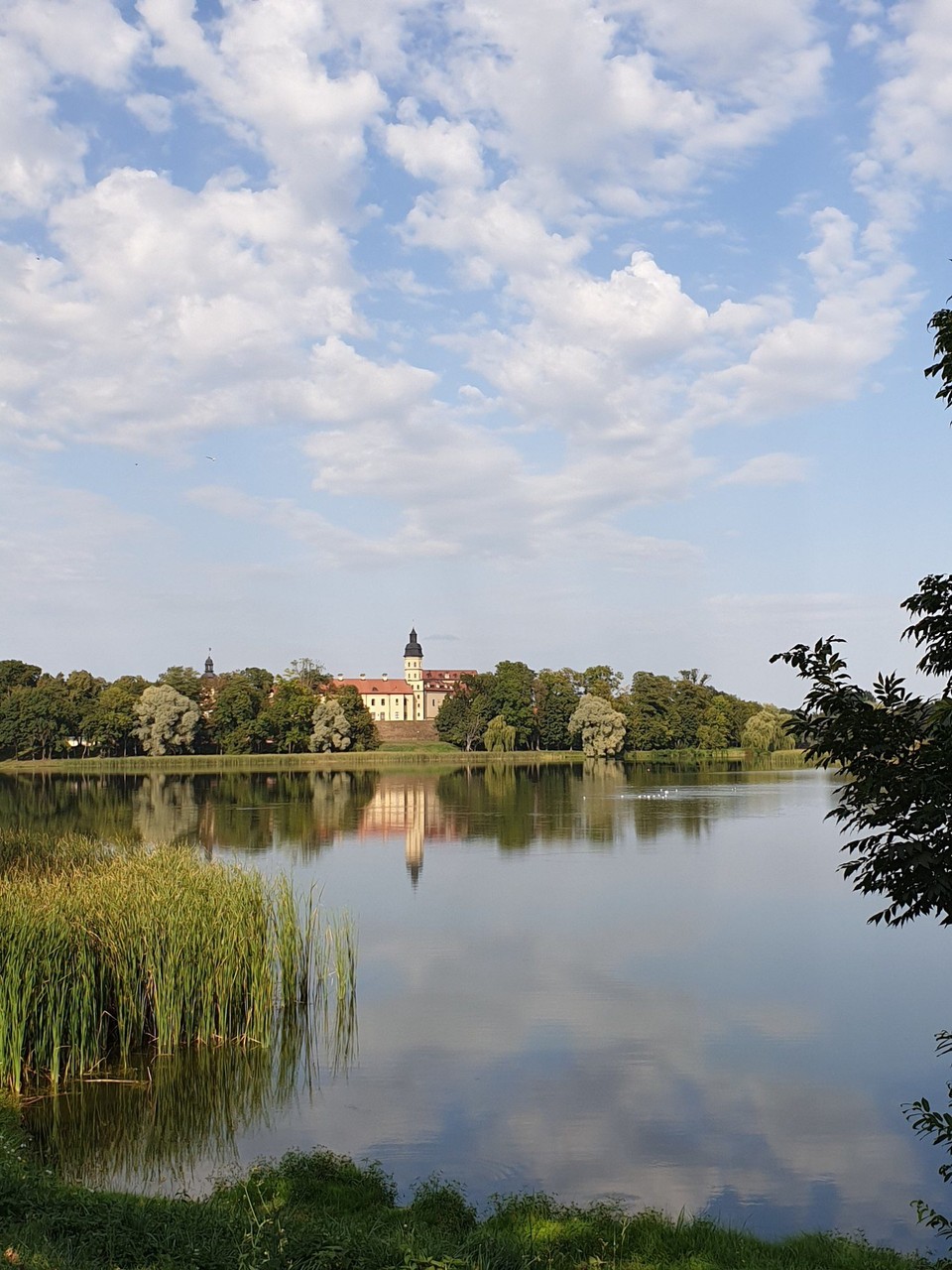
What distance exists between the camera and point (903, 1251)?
766 cm

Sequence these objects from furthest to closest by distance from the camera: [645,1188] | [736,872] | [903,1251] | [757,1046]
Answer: [736,872]
[757,1046]
[645,1188]
[903,1251]

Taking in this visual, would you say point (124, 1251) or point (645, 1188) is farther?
point (645, 1188)

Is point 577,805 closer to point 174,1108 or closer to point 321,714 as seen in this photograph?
point 174,1108

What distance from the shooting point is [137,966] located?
11.6 metres

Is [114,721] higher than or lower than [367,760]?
higher

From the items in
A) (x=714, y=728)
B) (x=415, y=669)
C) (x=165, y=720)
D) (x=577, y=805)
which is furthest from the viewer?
(x=415, y=669)

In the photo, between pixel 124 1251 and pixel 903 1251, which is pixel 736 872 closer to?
pixel 903 1251

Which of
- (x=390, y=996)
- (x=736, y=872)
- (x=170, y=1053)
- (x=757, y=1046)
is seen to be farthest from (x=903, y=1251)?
(x=736, y=872)

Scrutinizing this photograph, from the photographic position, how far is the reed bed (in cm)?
1060

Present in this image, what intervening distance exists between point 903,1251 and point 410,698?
142 meters

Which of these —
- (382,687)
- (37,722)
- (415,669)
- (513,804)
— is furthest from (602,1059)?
(415,669)

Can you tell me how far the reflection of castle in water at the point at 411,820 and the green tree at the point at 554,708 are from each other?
43.1 m

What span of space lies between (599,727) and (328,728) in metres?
22.9

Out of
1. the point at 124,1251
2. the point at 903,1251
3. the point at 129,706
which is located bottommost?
the point at 903,1251
